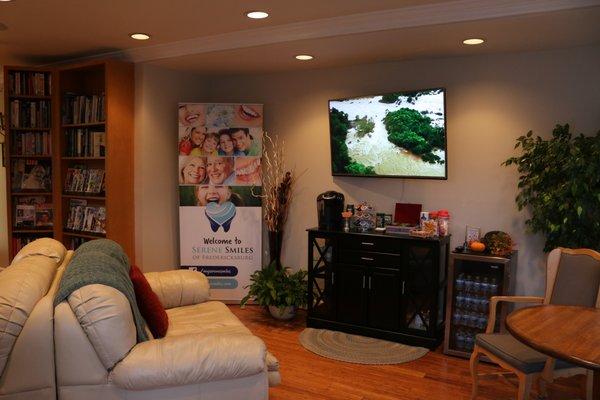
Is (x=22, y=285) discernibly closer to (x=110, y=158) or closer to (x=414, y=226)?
(x=110, y=158)

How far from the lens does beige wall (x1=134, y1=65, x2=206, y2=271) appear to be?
452cm

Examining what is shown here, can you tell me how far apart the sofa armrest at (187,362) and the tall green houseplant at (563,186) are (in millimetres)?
2185

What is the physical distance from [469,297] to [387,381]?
2.92ft

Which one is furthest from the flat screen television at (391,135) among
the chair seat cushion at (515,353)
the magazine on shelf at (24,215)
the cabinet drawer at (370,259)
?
the magazine on shelf at (24,215)

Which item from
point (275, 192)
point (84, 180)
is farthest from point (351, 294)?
point (84, 180)

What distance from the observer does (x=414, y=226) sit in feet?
13.2

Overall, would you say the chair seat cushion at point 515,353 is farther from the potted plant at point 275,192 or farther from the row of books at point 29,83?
the row of books at point 29,83

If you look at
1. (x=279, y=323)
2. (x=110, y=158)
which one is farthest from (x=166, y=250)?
(x=279, y=323)

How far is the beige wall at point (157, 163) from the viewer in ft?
14.8

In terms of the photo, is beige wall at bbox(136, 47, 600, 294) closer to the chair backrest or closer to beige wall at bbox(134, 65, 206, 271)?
beige wall at bbox(134, 65, 206, 271)

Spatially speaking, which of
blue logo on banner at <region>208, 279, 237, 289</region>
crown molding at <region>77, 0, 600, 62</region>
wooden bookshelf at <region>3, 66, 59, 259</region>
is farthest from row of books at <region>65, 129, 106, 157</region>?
blue logo on banner at <region>208, 279, 237, 289</region>

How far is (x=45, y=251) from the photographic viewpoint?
2.84m

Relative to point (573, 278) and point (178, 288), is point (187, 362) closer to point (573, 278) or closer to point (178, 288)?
point (178, 288)

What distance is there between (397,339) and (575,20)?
248cm
